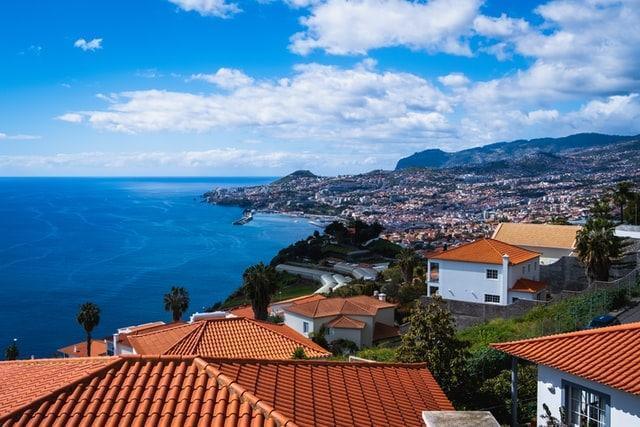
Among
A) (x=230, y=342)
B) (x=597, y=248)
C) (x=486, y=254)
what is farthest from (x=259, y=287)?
(x=230, y=342)

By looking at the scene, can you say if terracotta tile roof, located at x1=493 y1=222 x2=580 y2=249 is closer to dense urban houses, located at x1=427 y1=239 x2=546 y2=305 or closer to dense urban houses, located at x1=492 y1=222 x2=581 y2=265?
dense urban houses, located at x1=492 y1=222 x2=581 y2=265

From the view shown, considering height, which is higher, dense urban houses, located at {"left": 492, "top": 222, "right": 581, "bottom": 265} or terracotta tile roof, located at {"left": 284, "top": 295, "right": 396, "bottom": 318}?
dense urban houses, located at {"left": 492, "top": 222, "right": 581, "bottom": 265}

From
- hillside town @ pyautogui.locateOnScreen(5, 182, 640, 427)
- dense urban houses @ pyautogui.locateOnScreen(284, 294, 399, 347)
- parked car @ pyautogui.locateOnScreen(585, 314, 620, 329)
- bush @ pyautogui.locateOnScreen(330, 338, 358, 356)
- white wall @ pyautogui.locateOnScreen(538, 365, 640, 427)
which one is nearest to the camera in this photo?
hillside town @ pyautogui.locateOnScreen(5, 182, 640, 427)

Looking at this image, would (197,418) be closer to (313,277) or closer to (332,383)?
(332,383)

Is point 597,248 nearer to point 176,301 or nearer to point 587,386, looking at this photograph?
point 587,386

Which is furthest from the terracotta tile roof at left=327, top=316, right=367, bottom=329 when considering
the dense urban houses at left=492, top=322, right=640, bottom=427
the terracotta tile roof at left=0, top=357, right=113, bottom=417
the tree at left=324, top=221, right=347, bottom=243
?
the tree at left=324, top=221, right=347, bottom=243
